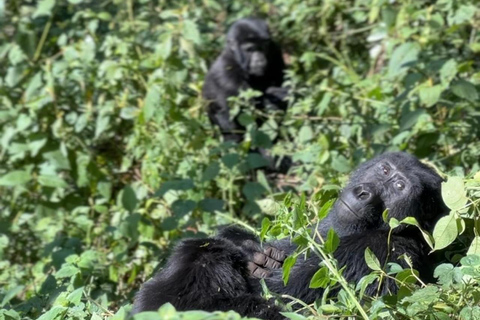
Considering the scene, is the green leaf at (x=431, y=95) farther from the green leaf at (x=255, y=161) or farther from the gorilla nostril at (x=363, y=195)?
the gorilla nostril at (x=363, y=195)

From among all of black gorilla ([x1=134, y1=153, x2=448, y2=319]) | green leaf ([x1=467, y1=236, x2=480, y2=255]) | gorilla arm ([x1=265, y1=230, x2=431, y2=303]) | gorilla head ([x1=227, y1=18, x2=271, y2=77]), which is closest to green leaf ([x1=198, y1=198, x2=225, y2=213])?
black gorilla ([x1=134, y1=153, x2=448, y2=319])

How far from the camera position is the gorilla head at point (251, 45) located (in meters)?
8.88

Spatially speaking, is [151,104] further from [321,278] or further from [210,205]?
[321,278]

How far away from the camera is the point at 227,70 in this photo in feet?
28.5

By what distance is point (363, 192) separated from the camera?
4133 mm

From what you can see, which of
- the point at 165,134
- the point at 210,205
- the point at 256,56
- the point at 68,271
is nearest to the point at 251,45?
the point at 256,56

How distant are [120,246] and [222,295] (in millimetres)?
2055

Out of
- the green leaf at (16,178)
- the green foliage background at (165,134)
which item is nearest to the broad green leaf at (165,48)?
the green foliage background at (165,134)

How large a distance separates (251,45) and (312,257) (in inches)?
211

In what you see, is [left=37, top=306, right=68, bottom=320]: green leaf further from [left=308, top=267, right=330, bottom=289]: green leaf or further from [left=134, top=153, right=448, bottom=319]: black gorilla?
[left=308, top=267, right=330, bottom=289]: green leaf

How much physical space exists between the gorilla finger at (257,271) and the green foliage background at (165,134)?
56 centimetres

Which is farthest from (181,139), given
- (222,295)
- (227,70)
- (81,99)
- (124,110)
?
(222,295)

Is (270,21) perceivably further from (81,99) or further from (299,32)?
(81,99)

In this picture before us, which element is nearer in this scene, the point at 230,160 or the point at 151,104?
the point at 230,160
